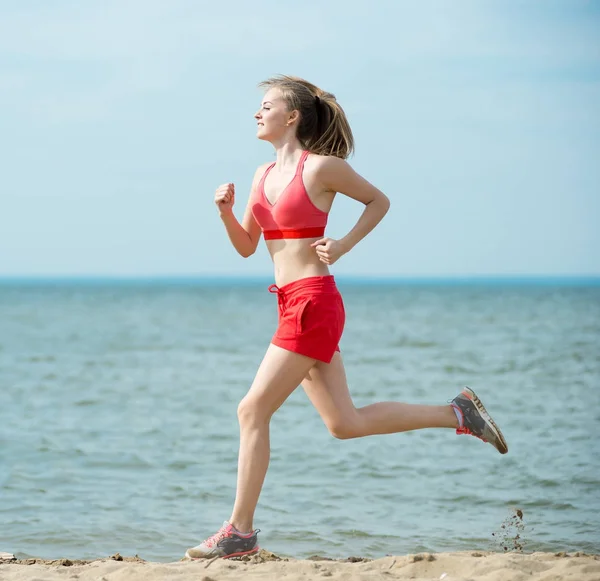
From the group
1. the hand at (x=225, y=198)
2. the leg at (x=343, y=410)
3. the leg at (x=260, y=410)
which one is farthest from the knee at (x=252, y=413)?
the hand at (x=225, y=198)

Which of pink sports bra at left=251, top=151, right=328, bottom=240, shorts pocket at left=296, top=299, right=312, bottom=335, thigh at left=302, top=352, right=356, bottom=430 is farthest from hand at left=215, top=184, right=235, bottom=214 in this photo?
thigh at left=302, top=352, right=356, bottom=430

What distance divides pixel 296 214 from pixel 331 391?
0.88 metres

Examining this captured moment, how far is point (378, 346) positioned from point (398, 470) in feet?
51.3

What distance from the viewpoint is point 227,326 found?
35.8 meters

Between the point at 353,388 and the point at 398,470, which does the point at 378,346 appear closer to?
the point at 353,388

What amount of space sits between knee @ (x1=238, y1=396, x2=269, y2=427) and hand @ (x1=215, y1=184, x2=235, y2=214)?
0.99m

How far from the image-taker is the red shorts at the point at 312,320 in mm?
4582

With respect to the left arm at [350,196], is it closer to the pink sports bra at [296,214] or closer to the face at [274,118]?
the pink sports bra at [296,214]

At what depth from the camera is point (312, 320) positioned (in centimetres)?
459

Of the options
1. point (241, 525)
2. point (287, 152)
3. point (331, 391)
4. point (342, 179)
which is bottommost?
point (241, 525)

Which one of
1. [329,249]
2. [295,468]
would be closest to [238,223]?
[329,249]

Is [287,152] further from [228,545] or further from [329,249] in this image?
[228,545]

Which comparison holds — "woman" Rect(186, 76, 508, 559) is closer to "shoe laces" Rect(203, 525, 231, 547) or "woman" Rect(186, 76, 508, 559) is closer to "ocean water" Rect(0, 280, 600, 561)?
"shoe laces" Rect(203, 525, 231, 547)

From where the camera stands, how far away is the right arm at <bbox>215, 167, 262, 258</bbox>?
16.1 feet
